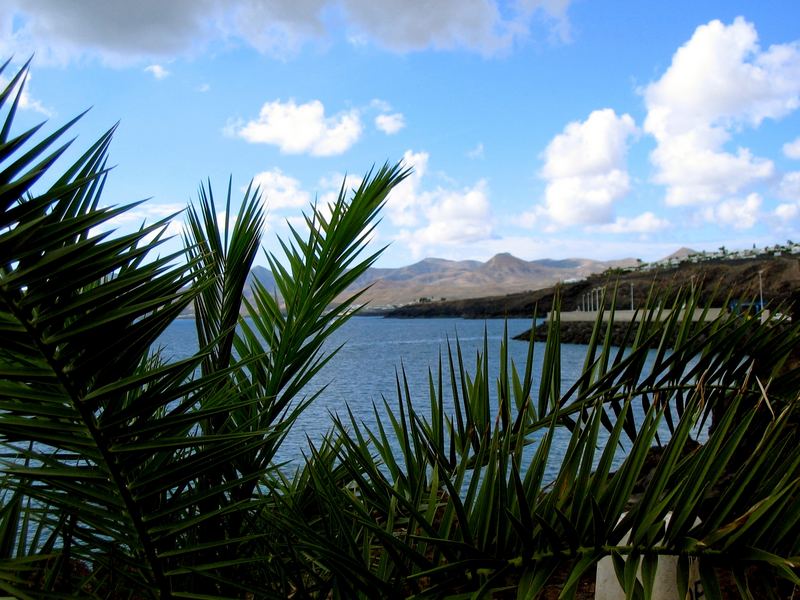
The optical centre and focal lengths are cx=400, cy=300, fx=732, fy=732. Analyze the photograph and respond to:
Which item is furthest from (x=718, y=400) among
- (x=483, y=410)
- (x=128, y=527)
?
(x=128, y=527)

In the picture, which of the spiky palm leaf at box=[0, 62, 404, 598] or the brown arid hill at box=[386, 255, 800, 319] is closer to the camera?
the spiky palm leaf at box=[0, 62, 404, 598]

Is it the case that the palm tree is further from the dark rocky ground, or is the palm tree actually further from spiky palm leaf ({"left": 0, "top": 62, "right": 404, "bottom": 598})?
the dark rocky ground

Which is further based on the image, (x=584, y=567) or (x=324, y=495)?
(x=324, y=495)

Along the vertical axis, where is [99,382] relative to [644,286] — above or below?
above

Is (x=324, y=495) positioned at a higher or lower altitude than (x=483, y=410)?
lower

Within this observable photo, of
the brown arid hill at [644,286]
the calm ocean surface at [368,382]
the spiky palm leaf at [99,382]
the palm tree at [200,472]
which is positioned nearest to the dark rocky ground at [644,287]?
the brown arid hill at [644,286]

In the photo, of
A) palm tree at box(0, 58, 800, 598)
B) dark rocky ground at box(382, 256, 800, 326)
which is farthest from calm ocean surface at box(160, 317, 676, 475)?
dark rocky ground at box(382, 256, 800, 326)

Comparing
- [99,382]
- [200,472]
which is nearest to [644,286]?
[200,472]

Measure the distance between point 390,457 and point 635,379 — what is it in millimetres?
795

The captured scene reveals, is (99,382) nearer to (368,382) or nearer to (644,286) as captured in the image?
(368,382)

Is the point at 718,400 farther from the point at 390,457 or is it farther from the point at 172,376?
the point at 172,376

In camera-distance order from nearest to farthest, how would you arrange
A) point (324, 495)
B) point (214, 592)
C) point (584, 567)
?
point (584, 567), point (324, 495), point (214, 592)

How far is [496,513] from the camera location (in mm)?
1441

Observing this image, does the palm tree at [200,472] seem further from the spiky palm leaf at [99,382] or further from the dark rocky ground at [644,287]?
the dark rocky ground at [644,287]
